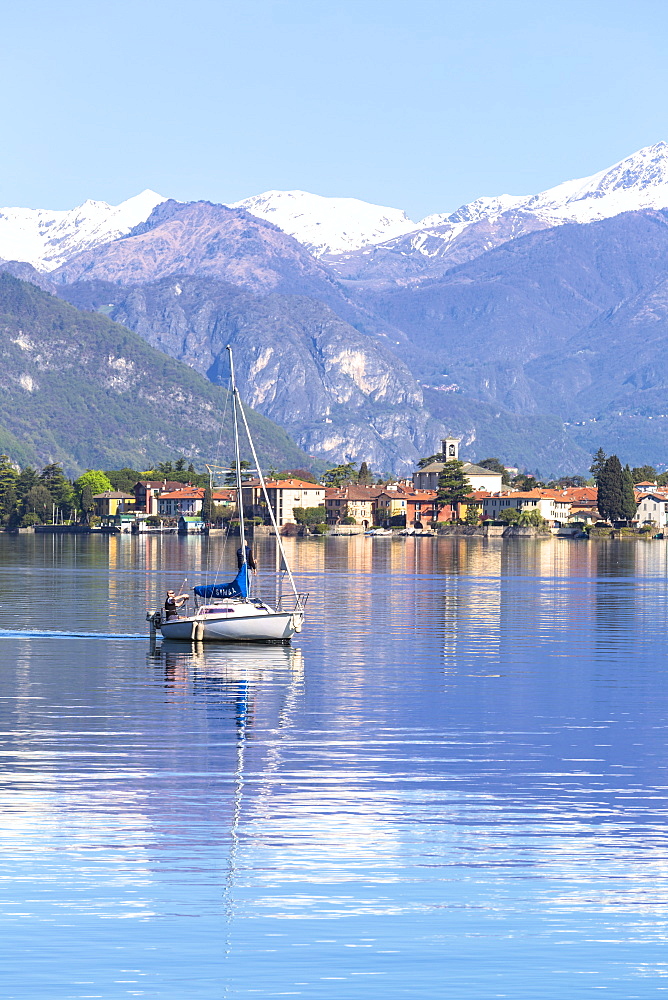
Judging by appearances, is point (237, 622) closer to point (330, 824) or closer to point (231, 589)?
point (231, 589)

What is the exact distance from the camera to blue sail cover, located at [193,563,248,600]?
67500mm

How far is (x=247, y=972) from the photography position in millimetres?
22266

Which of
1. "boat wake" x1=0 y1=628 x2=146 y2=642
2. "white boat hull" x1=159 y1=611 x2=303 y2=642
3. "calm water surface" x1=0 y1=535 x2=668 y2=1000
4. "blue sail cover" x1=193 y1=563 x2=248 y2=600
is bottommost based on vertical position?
"calm water surface" x1=0 y1=535 x2=668 y2=1000

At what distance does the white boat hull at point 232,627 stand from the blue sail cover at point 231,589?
171 cm

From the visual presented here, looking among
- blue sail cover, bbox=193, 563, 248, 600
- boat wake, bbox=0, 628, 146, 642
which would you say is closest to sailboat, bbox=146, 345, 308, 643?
blue sail cover, bbox=193, 563, 248, 600

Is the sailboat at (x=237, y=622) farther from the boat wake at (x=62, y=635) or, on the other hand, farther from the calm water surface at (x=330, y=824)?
the boat wake at (x=62, y=635)

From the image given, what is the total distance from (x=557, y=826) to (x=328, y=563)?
140 metres

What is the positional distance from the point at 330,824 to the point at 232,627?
118 ft

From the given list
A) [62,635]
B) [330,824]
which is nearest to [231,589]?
[62,635]

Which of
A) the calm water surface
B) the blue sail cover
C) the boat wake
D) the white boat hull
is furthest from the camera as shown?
the boat wake

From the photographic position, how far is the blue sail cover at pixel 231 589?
67.5 meters

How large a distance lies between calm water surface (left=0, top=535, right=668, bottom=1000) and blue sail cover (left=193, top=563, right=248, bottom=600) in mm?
2872

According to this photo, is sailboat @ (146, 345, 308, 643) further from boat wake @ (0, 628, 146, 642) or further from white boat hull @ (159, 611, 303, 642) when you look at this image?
boat wake @ (0, 628, 146, 642)

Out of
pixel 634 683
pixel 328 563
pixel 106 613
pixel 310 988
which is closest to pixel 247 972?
pixel 310 988
